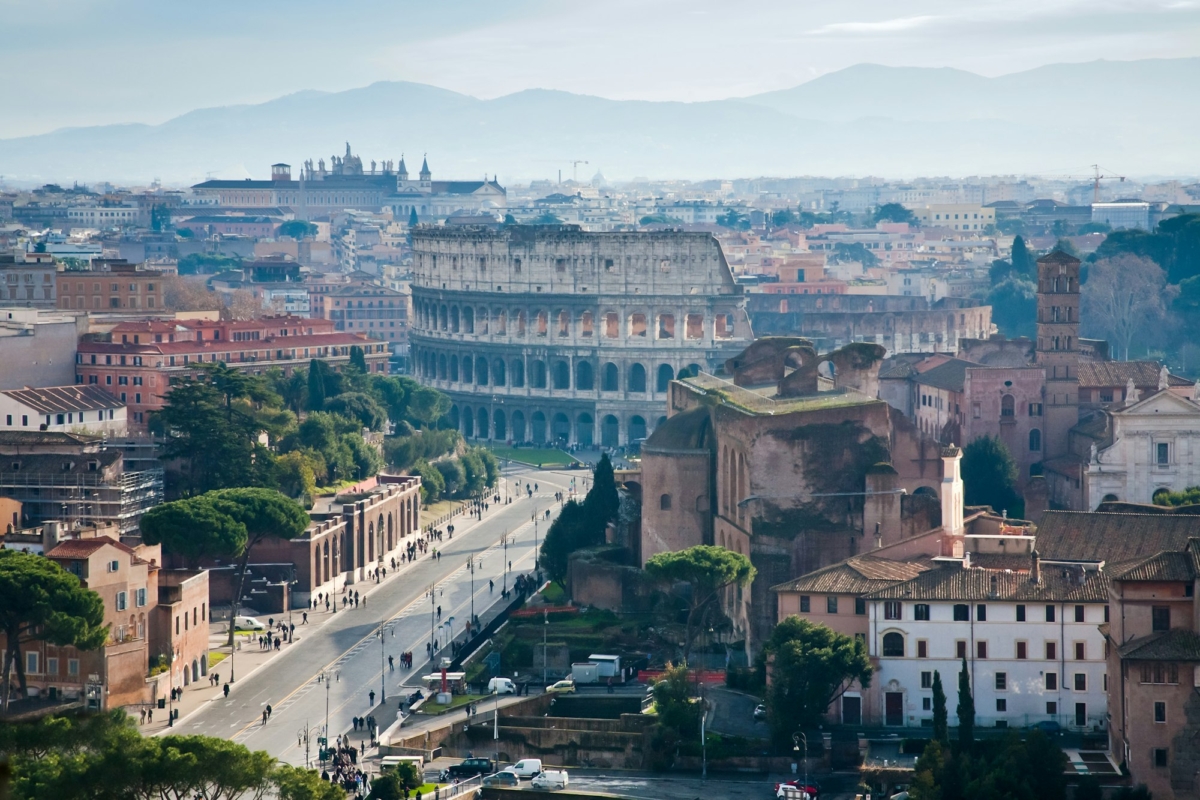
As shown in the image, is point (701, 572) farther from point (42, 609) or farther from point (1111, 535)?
point (42, 609)

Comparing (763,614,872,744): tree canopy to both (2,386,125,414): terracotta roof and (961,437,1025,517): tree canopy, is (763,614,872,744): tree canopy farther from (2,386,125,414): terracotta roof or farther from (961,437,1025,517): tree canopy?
(2,386,125,414): terracotta roof

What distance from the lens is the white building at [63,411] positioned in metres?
84.5

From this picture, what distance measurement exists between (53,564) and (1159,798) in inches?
1054

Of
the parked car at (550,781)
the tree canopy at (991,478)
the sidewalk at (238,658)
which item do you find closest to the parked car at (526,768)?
the parked car at (550,781)

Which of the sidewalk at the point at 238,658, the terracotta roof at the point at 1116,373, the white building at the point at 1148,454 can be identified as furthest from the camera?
the terracotta roof at the point at 1116,373

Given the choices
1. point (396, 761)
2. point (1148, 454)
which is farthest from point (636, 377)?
point (396, 761)

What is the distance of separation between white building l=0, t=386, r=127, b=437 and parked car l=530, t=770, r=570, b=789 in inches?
1336

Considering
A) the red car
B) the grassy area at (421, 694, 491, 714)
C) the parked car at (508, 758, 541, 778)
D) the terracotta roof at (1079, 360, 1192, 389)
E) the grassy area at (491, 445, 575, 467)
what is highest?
the terracotta roof at (1079, 360, 1192, 389)

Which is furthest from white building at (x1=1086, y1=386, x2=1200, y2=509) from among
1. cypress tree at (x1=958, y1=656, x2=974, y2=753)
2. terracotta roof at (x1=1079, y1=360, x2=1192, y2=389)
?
cypress tree at (x1=958, y1=656, x2=974, y2=753)

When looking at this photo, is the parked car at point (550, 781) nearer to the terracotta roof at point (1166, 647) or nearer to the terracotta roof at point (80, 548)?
the terracotta roof at point (1166, 647)

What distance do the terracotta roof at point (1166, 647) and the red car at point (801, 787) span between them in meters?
7.04

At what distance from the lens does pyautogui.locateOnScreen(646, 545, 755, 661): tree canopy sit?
6319 cm

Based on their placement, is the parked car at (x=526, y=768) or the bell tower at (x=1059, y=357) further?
the bell tower at (x=1059, y=357)

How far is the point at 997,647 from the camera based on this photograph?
56312mm
